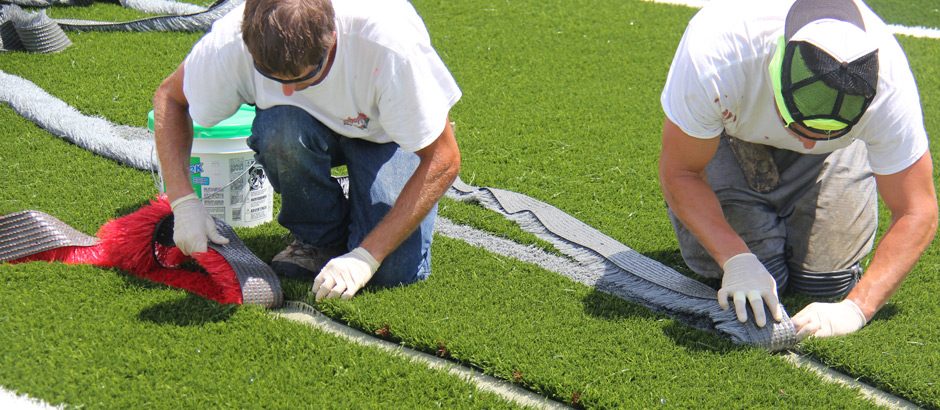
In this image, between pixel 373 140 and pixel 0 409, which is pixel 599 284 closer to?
pixel 373 140

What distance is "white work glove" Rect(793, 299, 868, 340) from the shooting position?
2.88 m

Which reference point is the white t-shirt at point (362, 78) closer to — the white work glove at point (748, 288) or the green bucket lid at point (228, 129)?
the green bucket lid at point (228, 129)

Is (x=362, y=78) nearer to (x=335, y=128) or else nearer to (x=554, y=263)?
(x=335, y=128)

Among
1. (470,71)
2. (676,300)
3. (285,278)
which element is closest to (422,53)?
(285,278)

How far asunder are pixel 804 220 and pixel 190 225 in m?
2.02

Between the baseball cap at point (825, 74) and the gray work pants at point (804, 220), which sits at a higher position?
the baseball cap at point (825, 74)

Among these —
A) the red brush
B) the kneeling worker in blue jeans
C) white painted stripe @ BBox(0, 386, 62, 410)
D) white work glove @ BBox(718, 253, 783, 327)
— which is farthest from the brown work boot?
white work glove @ BBox(718, 253, 783, 327)

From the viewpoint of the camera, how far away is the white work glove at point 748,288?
9.29 ft

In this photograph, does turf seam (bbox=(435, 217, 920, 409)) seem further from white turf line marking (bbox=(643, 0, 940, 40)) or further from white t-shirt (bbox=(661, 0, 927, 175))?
white turf line marking (bbox=(643, 0, 940, 40))

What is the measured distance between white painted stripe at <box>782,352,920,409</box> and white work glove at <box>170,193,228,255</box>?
1.75 m

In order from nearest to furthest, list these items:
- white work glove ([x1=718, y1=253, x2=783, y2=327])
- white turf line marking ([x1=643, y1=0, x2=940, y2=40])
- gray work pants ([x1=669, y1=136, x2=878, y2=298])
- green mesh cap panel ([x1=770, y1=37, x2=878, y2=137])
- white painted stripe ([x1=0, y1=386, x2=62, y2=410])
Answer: white painted stripe ([x1=0, y1=386, x2=62, y2=410]) → green mesh cap panel ([x1=770, y1=37, x2=878, y2=137]) → white work glove ([x1=718, y1=253, x2=783, y2=327]) → gray work pants ([x1=669, y1=136, x2=878, y2=298]) → white turf line marking ([x1=643, y1=0, x2=940, y2=40])

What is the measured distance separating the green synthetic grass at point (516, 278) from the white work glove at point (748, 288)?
119mm

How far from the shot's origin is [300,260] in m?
3.15

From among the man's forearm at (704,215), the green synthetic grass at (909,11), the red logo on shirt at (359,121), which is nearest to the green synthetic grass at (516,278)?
the man's forearm at (704,215)
